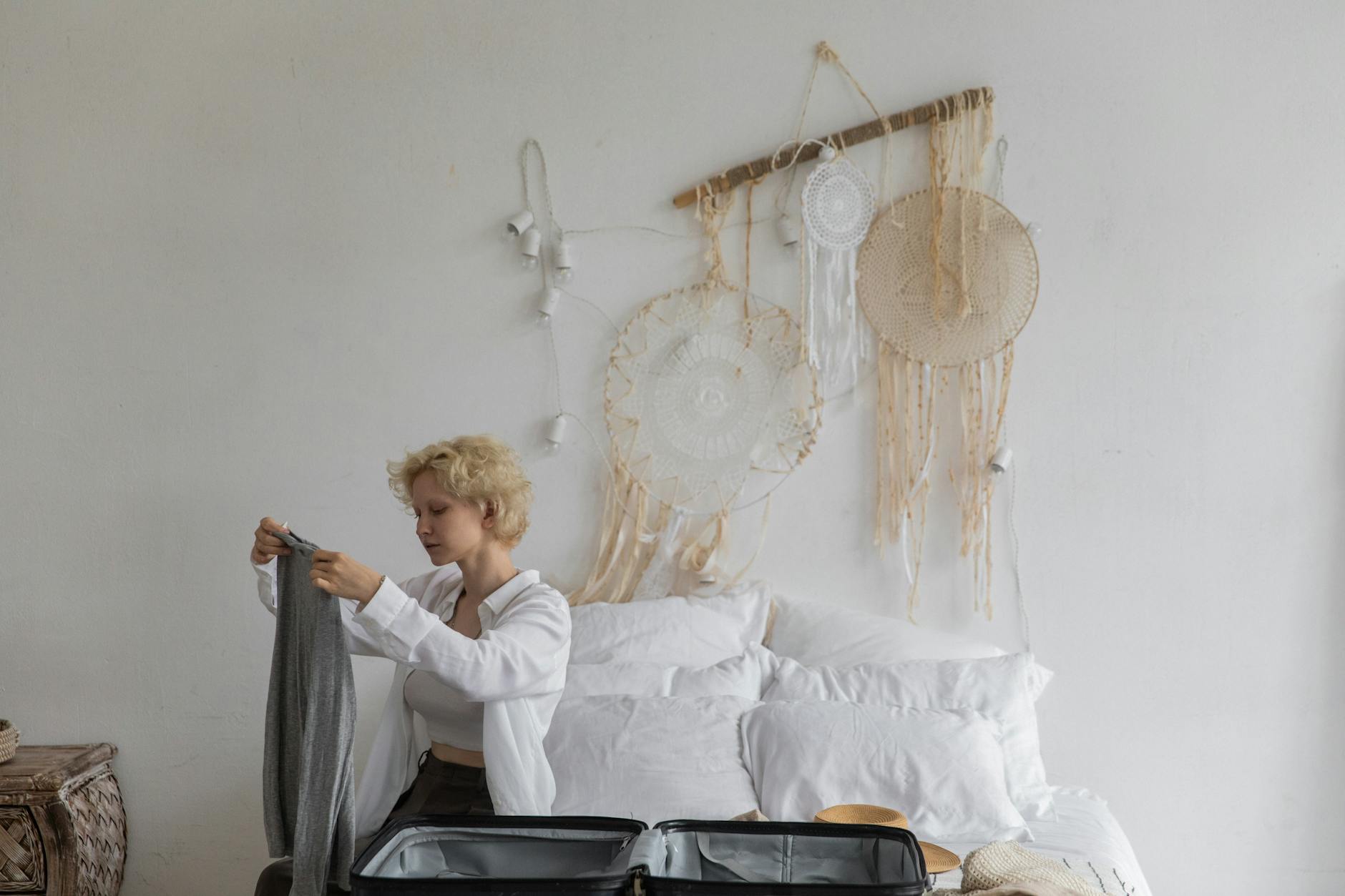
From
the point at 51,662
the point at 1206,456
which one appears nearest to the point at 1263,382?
the point at 1206,456

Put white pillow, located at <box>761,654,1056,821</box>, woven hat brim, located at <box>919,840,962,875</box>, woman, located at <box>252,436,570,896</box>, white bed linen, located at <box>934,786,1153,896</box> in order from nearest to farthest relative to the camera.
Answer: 1. woven hat brim, located at <box>919,840,962,875</box>
2. woman, located at <box>252,436,570,896</box>
3. white bed linen, located at <box>934,786,1153,896</box>
4. white pillow, located at <box>761,654,1056,821</box>

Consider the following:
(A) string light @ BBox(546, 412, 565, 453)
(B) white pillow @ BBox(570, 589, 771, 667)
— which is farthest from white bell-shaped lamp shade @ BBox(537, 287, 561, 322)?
(B) white pillow @ BBox(570, 589, 771, 667)

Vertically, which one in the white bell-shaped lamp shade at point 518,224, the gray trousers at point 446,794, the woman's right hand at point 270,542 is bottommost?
the gray trousers at point 446,794

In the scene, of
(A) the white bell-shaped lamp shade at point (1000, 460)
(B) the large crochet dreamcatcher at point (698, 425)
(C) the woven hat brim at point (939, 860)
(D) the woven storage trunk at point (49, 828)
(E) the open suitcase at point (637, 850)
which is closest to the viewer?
(E) the open suitcase at point (637, 850)

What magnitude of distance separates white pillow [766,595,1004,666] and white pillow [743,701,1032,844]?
333 mm

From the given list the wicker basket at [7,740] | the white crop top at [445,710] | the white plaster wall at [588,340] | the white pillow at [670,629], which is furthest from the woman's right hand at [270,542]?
the wicker basket at [7,740]

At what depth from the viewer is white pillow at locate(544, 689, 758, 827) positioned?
6.73 ft

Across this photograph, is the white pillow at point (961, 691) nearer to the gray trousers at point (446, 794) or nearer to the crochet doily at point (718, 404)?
the crochet doily at point (718, 404)

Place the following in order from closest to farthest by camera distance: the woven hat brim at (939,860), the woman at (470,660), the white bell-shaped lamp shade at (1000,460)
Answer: the woven hat brim at (939,860), the woman at (470,660), the white bell-shaped lamp shade at (1000,460)

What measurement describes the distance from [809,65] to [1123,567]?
1.51 metres

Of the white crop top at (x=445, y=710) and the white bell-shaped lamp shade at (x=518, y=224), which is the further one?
the white bell-shaped lamp shade at (x=518, y=224)

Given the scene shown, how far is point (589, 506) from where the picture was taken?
282 cm

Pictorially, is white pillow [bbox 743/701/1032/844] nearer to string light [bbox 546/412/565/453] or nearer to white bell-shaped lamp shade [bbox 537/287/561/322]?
string light [bbox 546/412/565/453]

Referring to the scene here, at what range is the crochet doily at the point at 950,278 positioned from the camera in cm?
269
